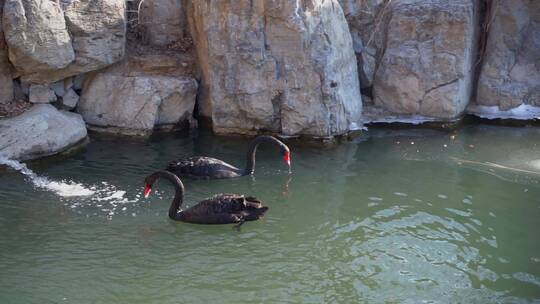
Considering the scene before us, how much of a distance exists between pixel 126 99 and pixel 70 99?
1.11 meters

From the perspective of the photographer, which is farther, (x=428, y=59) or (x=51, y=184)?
(x=428, y=59)

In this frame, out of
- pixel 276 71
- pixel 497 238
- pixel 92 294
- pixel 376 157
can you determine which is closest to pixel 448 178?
pixel 376 157

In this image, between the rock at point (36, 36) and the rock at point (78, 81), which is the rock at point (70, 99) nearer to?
the rock at point (78, 81)

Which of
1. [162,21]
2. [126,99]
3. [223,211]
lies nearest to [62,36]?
[126,99]

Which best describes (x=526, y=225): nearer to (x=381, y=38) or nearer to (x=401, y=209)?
(x=401, y=209)

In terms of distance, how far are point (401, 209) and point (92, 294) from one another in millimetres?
4568

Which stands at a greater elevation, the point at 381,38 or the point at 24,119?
the point at 381,38

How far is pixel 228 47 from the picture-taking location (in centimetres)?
A: 1251

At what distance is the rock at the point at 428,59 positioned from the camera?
13.7 metres

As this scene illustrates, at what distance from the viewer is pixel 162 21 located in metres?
14.0

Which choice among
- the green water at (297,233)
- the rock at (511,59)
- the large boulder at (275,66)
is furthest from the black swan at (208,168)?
the rock at (511,59)

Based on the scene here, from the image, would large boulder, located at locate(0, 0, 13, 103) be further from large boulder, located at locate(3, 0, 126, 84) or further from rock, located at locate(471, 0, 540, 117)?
rock, located at locate(471, 0, 540, 117)

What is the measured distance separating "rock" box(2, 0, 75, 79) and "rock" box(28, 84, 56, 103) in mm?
341

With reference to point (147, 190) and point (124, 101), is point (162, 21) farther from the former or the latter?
point (147, 190)
